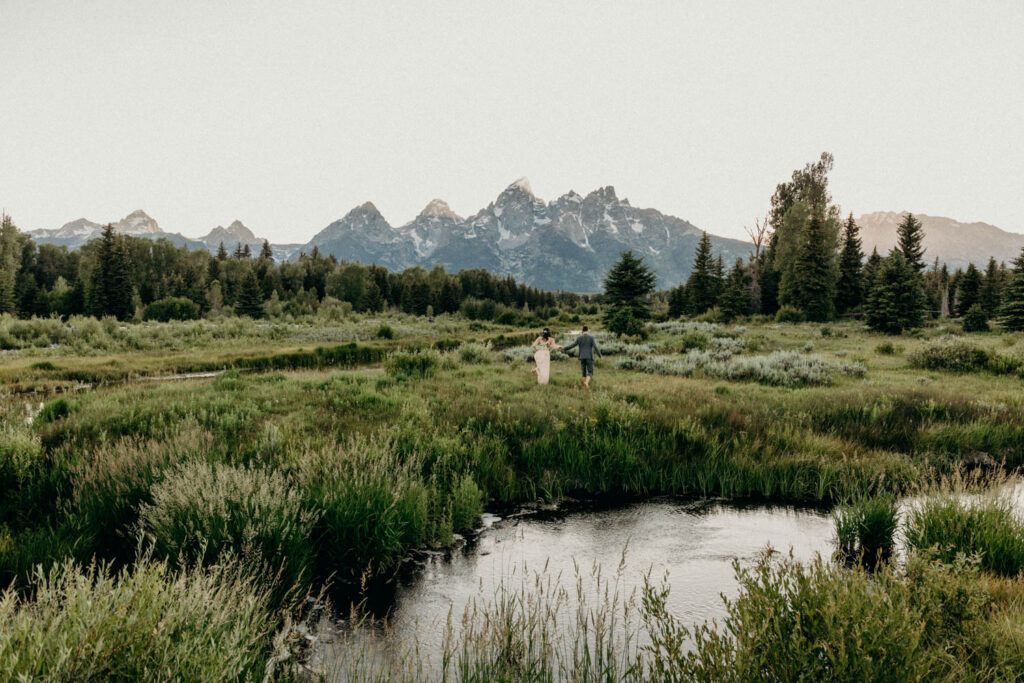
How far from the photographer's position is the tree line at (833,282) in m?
37.9

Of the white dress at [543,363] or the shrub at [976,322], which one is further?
the shrub at [976,322]

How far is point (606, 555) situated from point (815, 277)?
174ft

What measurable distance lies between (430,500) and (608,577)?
286cm

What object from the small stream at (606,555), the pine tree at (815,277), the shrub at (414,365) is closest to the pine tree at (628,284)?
the pine tree at (815,277)

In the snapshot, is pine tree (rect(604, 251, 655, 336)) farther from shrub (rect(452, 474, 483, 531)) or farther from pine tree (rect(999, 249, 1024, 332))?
shrub (rect(452, 474, 483, 531))

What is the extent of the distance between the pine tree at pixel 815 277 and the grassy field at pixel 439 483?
33091 millimetres

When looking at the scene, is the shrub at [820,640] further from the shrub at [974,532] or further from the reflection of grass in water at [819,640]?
the shrub at [974,532]

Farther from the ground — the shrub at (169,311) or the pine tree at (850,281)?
the pine tree at (850,281)

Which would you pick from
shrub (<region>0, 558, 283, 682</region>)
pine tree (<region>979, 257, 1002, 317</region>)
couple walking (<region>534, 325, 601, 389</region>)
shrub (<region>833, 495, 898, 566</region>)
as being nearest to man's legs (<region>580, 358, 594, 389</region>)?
couple walking (<region>534, 325, 601, 389</region>)

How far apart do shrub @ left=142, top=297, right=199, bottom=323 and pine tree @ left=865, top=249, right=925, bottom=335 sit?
7032cm

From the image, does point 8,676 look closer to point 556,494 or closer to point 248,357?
point 556,494

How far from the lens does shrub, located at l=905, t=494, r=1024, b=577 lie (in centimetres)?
514

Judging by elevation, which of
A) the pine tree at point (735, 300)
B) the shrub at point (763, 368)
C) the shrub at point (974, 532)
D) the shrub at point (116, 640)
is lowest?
the shrub at point (974, 532)

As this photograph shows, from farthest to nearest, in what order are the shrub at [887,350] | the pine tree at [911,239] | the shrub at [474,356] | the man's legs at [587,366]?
1. the pine tree at [911,239]
2. the shrub at [887,350]
3. the shrub at [474,356]
4. the man's legs at [587,366]
